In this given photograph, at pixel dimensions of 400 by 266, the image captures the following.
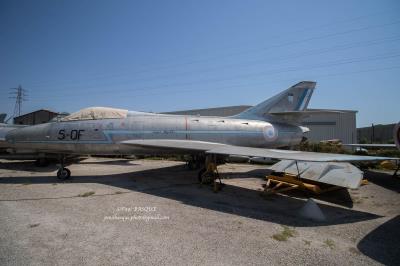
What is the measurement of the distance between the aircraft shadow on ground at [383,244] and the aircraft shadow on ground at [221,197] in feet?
1.97

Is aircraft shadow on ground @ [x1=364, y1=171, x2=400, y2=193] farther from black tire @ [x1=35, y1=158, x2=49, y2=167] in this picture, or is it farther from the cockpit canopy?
black tire @ [x1=35, y1=158, x2=49, y2=167]

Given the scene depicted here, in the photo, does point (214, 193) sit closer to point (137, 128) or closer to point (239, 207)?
point (239, 207)

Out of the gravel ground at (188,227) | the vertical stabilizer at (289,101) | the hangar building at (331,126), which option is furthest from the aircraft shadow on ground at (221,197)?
the hangar building at (331,126)

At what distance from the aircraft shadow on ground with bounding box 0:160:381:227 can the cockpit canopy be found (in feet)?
8.06

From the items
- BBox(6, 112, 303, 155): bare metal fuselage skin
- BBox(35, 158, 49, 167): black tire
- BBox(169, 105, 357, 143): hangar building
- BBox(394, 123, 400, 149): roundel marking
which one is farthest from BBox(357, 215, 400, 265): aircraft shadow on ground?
BBox(169, 105, 357, 143): hangar building

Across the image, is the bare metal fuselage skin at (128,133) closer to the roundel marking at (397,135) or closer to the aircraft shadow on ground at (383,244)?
the roundel marking at (397,135)

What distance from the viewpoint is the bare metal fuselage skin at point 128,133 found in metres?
9.61

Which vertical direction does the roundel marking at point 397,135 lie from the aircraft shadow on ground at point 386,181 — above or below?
above

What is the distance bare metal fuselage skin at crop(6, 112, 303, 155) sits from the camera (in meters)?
9.61

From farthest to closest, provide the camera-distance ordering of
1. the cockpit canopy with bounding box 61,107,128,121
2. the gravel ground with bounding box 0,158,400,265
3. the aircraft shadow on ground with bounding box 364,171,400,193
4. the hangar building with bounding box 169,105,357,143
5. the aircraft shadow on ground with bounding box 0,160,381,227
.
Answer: the hangar building with bounding box 169,105,357,143, the cockpit canopy with bounding box 61,107,128,121, the aircraft shadow on ground with bounding box 364,171,400,193, the aircraft shadow on ground with bounding box 0,160,381,227, the gravel ground with bounding box 0,158,400,265

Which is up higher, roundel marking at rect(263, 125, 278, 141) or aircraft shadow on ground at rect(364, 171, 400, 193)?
roundel marking at rect(263, 125, 278, 141)

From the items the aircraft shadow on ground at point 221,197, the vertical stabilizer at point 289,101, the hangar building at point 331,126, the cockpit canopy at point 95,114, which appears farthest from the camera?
the hangar building at point 331,126

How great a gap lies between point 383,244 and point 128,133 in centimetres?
847

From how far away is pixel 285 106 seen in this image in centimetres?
1135
